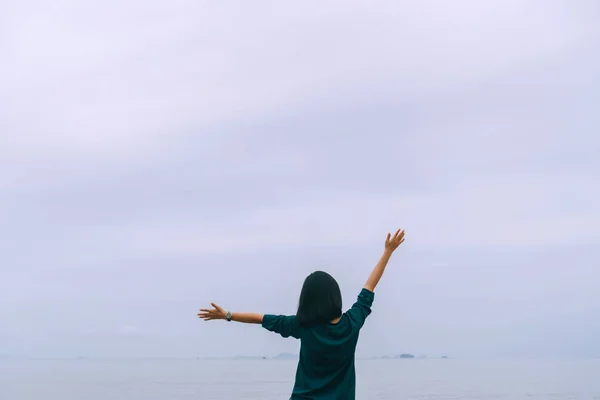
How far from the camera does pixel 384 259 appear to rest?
18.5ft

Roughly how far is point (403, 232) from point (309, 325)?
113 cm

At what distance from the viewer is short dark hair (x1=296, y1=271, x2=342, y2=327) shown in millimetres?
5016

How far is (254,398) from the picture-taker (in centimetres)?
6856

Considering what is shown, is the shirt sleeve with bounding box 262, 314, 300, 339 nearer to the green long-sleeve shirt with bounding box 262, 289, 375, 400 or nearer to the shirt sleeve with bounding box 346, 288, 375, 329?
the green long-sleeve shirt with bounding box 262, 289, 375, 400

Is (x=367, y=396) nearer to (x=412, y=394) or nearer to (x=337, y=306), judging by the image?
(x=412, y=394)

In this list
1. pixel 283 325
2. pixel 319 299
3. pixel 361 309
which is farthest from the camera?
pixel 361 309

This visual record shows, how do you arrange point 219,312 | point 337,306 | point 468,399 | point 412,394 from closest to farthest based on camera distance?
point 337,306
point 219,312
point 468,399
point 412,394

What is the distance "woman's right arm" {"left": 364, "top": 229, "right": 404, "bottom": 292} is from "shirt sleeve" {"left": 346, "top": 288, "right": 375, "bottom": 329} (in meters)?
0.06

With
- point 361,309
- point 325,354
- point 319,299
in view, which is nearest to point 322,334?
point 325,354

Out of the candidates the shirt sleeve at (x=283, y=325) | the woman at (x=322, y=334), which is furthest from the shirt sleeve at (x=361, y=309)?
the shirt sleeve at (x=283, y=325)

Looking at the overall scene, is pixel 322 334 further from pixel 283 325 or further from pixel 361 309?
pixel 361 309

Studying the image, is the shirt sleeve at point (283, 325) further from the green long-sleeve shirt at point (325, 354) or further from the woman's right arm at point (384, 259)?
the woman's right arm at point (384, 259)

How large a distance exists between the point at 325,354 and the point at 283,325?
357 millimetres

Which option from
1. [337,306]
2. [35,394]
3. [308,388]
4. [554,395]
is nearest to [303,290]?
[337,306]
